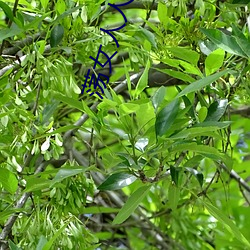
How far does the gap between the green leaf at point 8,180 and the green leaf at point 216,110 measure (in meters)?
0.26

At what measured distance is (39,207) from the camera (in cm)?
90

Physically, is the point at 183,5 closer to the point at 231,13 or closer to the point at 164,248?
the point at 231,13

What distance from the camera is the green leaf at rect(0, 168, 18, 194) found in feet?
2.87

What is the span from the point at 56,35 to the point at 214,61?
0.70ft

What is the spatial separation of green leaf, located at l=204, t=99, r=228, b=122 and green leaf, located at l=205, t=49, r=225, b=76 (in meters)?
0.05

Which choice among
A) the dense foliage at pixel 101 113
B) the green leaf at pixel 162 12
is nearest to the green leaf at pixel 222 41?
the dense foliage at pixel 101 113

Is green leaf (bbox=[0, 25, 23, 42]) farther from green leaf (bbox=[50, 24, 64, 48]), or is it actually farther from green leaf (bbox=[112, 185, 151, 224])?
green leaf (bbox=[112, 185, 151, 224])

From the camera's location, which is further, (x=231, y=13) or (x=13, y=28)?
(x=231, y=13)

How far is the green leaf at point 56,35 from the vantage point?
924 mm

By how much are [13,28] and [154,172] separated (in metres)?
0.26

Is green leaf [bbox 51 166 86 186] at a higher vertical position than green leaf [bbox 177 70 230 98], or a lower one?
lower

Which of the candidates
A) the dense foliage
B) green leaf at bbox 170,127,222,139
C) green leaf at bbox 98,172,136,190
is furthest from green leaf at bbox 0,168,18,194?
green leaf at bbox 170,127,222,139

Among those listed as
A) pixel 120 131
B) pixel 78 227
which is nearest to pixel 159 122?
pixel 120 131

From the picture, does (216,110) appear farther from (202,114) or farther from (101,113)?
(101,113)
